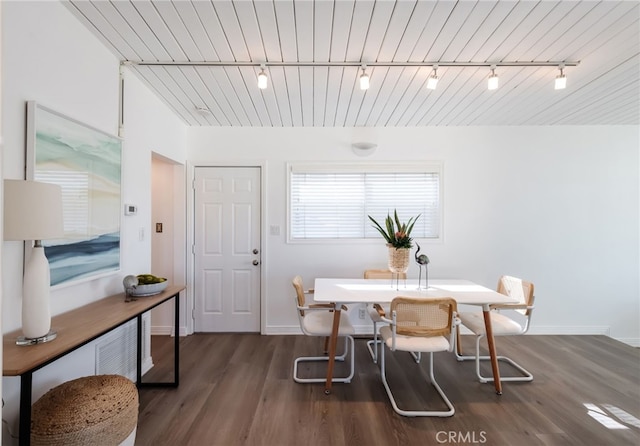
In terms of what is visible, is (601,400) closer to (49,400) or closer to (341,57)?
(341,57)

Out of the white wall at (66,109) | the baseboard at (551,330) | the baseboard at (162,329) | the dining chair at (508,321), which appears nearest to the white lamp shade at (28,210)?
the white wall at (66,109)

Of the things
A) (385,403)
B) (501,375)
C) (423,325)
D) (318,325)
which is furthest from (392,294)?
(501,375)

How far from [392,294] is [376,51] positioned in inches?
74.6

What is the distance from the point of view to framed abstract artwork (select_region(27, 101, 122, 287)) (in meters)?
1.53

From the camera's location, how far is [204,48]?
1.96 meters

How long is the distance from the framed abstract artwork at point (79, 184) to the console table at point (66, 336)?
22 cm

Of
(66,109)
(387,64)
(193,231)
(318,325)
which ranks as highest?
(387,64)

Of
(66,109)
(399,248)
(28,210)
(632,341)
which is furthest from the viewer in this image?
(632,341)

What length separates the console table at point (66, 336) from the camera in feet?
3.74

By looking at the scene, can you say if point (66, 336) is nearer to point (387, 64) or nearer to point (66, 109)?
point (66, 109)

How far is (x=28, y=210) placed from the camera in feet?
4.02

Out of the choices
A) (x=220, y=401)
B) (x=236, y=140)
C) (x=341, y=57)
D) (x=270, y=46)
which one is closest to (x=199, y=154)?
(x=236, y=140)

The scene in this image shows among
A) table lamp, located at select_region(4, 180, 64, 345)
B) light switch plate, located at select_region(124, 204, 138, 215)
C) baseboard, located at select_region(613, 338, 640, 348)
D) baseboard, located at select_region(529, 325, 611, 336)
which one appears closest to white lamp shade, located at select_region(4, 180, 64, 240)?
table lamp, located at select_region(4, 180, 64, 345)

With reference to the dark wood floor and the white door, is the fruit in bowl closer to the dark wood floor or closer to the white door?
the dark wood floor
